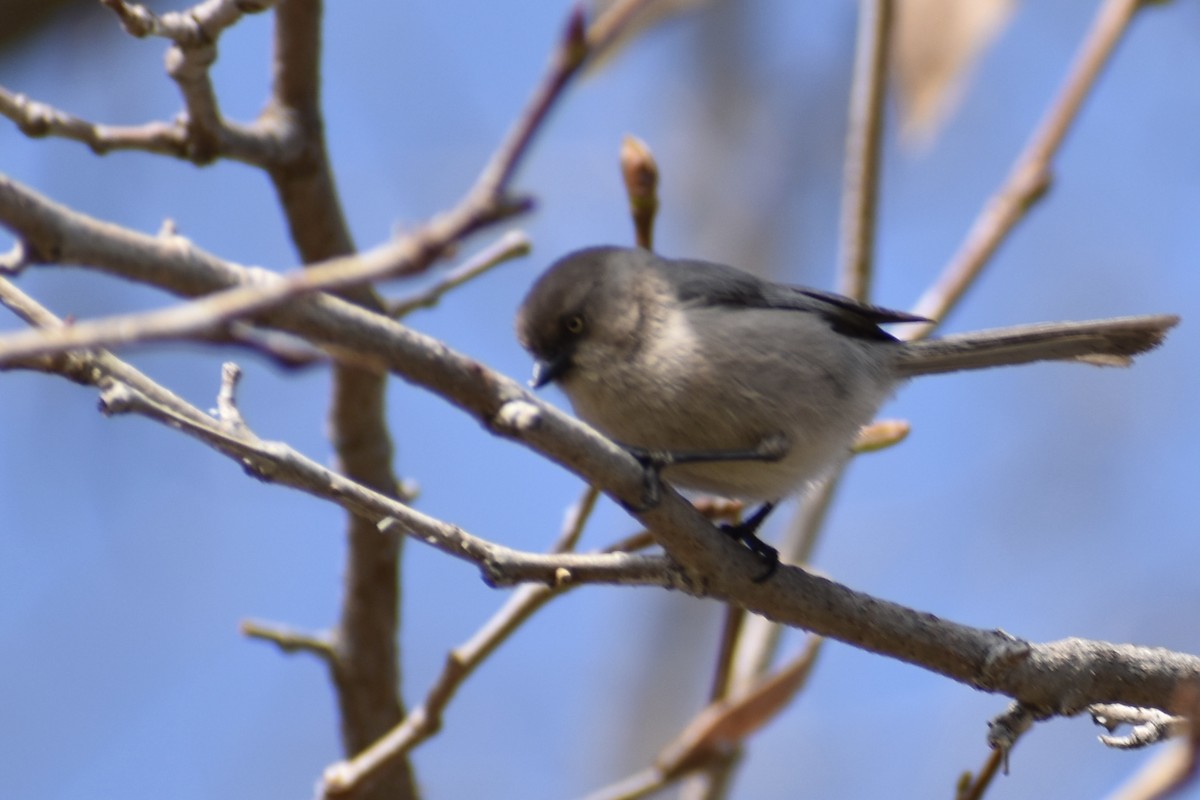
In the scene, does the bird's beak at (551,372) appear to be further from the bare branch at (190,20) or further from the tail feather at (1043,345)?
the bare branch at (190,20)

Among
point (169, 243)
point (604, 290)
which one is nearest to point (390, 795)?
point (604, 290)

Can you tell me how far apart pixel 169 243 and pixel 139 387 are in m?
0.59

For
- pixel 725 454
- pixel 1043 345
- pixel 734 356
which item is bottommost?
pixel 725 454

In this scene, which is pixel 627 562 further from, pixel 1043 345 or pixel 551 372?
pixel 1043 345

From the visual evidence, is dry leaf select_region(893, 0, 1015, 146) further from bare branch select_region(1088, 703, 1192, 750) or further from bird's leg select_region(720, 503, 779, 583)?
bare branch select_region(1088, 703, 1192, 750)

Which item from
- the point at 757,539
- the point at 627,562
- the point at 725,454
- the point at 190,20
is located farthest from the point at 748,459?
the point at 190,20

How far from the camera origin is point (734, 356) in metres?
3.20

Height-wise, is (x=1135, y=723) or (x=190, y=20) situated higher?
(x=190, y=20)

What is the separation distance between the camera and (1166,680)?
2299mm

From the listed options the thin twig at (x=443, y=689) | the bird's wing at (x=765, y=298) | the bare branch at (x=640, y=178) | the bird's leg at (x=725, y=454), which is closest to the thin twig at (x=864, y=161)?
the bird's wing at (x=765, y=298)

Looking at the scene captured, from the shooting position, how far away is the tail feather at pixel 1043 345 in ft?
10.8

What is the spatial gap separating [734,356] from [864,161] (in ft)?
2.52

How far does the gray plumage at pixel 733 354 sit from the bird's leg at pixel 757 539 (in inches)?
3.1

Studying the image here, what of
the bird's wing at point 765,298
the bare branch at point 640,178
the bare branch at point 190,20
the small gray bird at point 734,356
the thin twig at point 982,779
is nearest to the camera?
the thin twig at point 982,779
